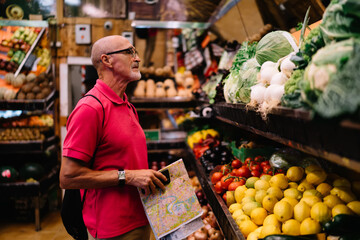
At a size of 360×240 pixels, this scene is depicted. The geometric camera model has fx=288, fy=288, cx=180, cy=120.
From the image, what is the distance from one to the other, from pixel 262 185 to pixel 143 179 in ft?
2.72

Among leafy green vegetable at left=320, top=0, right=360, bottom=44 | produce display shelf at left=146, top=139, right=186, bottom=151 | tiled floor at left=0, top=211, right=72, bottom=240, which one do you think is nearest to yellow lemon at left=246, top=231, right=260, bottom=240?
leafy green vegetable at left=320, top=0, right=360, bottom=44

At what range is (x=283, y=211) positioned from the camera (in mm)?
1553

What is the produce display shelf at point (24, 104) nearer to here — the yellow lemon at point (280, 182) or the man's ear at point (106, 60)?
the man's ear at point (106, 60)

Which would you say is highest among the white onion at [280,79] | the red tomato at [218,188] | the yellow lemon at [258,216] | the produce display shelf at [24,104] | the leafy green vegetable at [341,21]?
the leafy green vegetable at [341,21]

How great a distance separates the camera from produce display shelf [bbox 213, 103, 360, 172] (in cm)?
82

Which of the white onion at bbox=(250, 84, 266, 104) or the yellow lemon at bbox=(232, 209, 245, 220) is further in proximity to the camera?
the yellow lemon at bbox=(232, 209, 245, 220)

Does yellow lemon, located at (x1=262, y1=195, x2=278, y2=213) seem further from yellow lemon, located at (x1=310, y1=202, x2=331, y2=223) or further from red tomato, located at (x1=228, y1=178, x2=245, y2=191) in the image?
red tomato, located at (x1=228, y1=178, x2=245, y2=191)

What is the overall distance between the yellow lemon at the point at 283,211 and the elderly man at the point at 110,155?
681mm

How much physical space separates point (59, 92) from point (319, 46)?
16.1 ft

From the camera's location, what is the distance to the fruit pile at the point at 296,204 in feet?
4.73

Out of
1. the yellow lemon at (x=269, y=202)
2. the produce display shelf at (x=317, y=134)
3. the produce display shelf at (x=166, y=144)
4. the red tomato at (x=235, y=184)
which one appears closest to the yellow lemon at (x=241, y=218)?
the yellow lemon at (x=269, y=202)

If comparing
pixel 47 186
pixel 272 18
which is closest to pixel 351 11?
pixel 272 18

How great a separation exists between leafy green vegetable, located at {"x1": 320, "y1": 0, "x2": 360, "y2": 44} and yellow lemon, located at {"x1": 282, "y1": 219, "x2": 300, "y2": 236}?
91 cm

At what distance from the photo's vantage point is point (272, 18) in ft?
10.6
